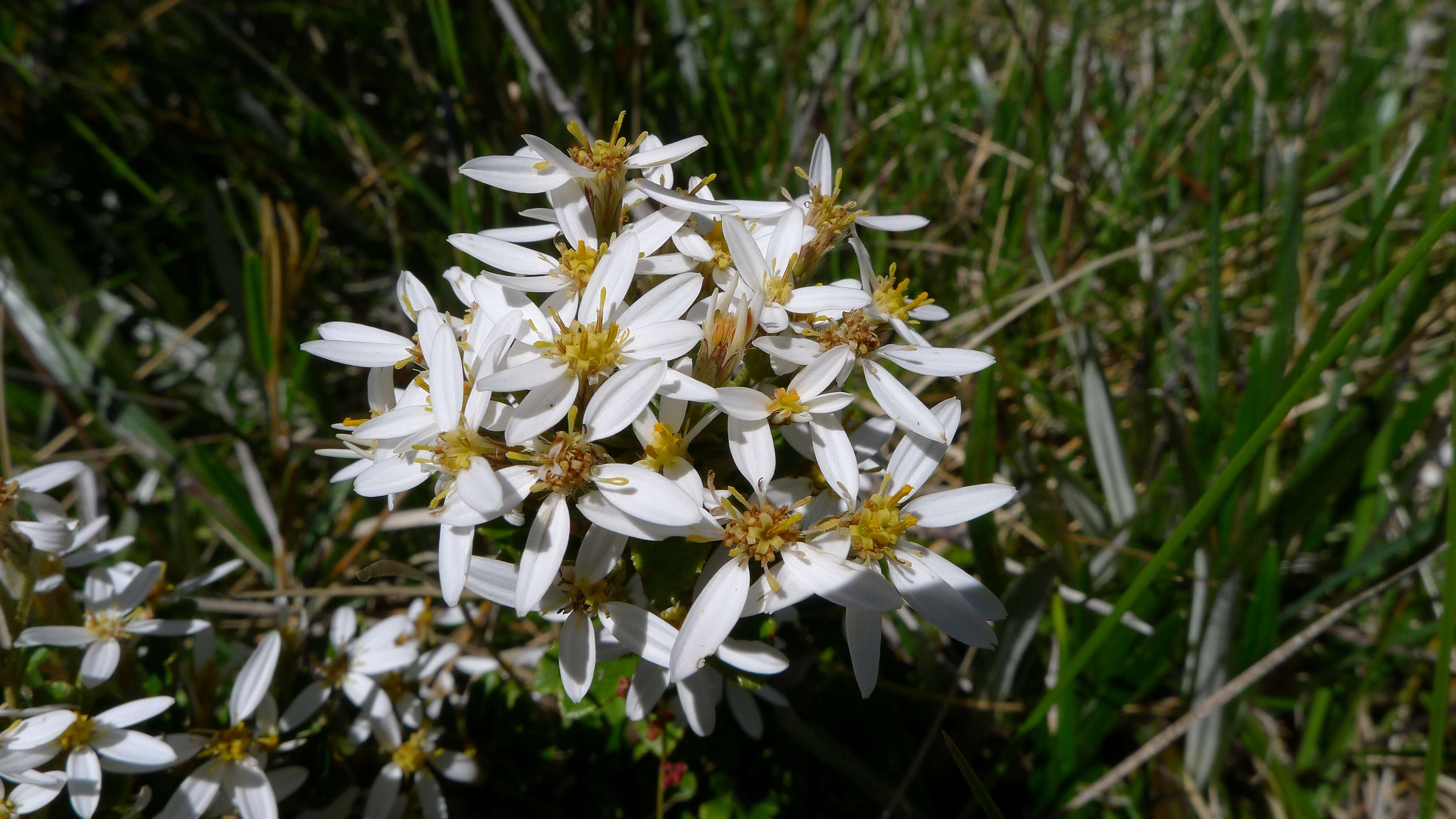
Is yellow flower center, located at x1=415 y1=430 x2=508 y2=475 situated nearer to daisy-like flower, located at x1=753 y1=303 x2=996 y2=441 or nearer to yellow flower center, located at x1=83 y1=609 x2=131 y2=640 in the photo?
daisy-like flower, located at x1=753 y1=303 x2=996 y2=441

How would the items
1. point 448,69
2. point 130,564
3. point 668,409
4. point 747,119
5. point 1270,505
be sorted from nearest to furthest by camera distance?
point 668,409, point 130,564, point 1270,505, point 448,69, point 747,119

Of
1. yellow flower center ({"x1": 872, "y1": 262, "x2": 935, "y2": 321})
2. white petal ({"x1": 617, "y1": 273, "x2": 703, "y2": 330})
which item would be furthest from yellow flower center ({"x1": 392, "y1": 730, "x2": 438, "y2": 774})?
yellow flower center ({"x1": 872, "y1": 262, "x2": 935, "y2": 321})

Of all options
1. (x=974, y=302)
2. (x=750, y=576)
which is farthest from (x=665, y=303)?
(x=974, y=302)

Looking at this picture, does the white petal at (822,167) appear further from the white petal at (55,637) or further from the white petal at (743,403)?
the white petal at (55,637)

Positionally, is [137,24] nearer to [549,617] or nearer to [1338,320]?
[549,617]

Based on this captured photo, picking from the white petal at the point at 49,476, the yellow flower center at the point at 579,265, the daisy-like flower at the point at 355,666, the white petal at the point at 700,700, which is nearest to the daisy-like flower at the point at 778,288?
the yellow flower center at the point at 579,265

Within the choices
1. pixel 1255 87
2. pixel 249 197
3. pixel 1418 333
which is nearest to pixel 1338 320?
pixel 1418 333
